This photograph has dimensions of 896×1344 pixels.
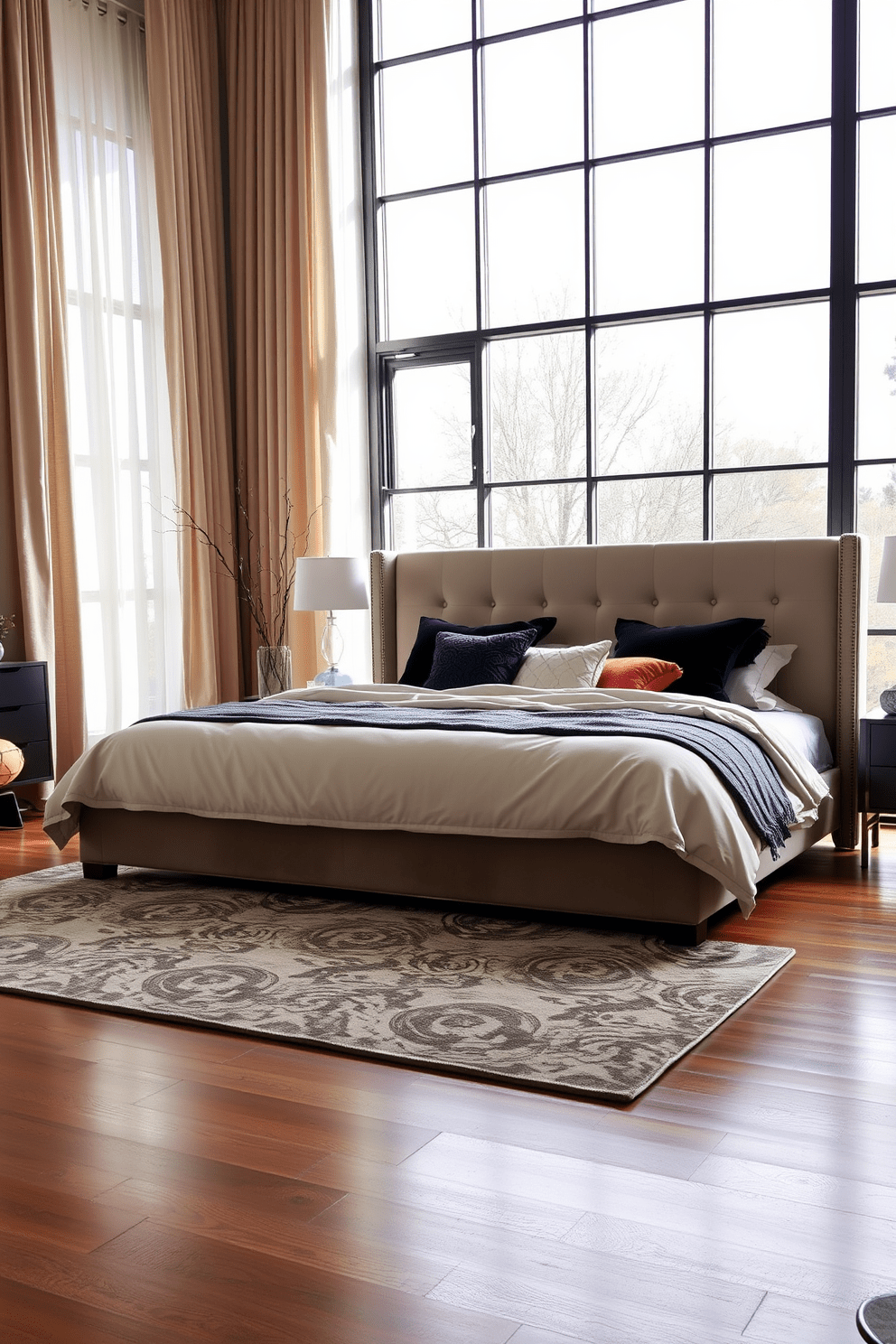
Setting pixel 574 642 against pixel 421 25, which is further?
pixel 421 25

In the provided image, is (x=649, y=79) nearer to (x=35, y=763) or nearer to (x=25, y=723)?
(x=25, y=723)

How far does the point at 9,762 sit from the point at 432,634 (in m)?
1.78

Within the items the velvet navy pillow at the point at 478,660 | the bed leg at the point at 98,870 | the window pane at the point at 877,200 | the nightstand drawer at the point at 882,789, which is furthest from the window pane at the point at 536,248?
the bed leg at the point at 98,870

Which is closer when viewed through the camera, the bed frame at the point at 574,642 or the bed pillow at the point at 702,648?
the bed frame at the point at 574,642

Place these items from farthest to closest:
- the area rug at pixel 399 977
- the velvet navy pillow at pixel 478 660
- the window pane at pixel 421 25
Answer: the window pane at pixel 421 25 < the velvet navy pillow at pixel 478 660 < the area rug at pixel 399 977

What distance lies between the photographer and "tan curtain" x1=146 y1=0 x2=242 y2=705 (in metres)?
6.05

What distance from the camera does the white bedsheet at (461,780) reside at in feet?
10.4

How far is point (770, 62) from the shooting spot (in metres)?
5.32

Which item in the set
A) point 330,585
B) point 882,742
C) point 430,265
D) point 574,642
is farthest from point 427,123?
point 882,742

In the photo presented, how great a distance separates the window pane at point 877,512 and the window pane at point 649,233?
43.8 inches

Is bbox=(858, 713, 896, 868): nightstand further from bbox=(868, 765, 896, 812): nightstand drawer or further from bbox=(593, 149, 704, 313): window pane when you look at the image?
bbox=(593, 149, 704, 313): window pane

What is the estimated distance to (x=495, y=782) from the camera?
337 cm

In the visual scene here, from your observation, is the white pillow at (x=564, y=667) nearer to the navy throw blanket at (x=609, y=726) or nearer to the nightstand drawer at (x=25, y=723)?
the navy throw blanket at (x=609, y=726)

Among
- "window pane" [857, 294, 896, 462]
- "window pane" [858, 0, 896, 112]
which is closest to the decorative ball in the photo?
"window pane" [857, 294, 896, 462]
